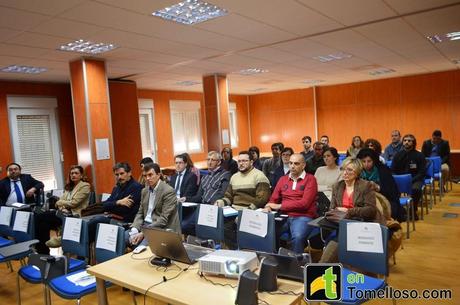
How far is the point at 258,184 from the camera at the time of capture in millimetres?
4328

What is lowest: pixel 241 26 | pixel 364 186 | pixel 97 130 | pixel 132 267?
pixel 132 267

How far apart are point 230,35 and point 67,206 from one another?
3.18 metres

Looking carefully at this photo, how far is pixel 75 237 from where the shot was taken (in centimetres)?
341

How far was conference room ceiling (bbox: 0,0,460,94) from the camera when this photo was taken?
3766 millimetres

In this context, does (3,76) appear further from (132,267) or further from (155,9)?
(132,267)

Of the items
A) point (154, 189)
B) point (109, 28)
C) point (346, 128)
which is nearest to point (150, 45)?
point (109, 28)

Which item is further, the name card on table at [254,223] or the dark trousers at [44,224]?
the dark trousers at [44,224]

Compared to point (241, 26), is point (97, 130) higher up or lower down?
lower down

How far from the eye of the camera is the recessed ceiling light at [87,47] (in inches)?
194

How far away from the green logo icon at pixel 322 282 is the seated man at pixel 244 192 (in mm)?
2002

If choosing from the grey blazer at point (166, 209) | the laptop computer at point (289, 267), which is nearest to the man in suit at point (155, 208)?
the grey blazer at point (166, 209)

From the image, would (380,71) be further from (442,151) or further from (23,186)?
(23,186)

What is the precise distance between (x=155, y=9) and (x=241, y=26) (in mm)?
1205

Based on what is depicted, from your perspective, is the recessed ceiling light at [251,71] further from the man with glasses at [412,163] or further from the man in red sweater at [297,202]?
the man in red sweater at [297,202]
